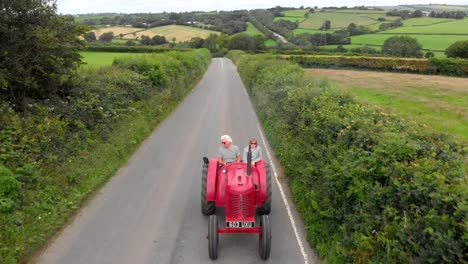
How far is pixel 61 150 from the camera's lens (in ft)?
37.4

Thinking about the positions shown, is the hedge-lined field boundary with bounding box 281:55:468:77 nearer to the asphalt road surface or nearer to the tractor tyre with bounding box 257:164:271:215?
the asphalt road surface

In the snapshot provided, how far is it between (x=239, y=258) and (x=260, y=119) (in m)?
14.4

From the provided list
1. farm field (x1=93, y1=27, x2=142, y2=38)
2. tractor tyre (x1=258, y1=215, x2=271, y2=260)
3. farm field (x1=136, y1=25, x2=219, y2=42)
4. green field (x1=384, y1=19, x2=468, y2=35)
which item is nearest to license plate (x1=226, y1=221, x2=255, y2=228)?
tractor tyre (x1=258, y1=215, x2=271, y2=260)

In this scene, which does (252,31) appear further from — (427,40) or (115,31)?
(427,40)

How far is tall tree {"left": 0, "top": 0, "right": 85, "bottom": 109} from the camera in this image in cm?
1177

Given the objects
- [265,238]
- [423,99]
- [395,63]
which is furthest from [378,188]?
[395,63]

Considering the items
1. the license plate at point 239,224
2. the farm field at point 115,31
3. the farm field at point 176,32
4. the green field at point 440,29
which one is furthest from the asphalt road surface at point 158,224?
the farm field at point 176,32

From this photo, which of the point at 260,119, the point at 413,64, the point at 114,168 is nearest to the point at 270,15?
the point at 413,64

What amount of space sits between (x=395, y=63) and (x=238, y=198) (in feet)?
182

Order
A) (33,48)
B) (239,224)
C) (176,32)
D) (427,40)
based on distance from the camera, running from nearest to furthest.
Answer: (239,224) → (33,48) → (427,40) → (176,32)

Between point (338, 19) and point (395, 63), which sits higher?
point (338, 19)

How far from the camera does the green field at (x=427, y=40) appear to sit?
75875 millimetres

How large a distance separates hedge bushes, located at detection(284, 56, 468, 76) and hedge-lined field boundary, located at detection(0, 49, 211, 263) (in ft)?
130

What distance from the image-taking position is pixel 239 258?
7879 mm
